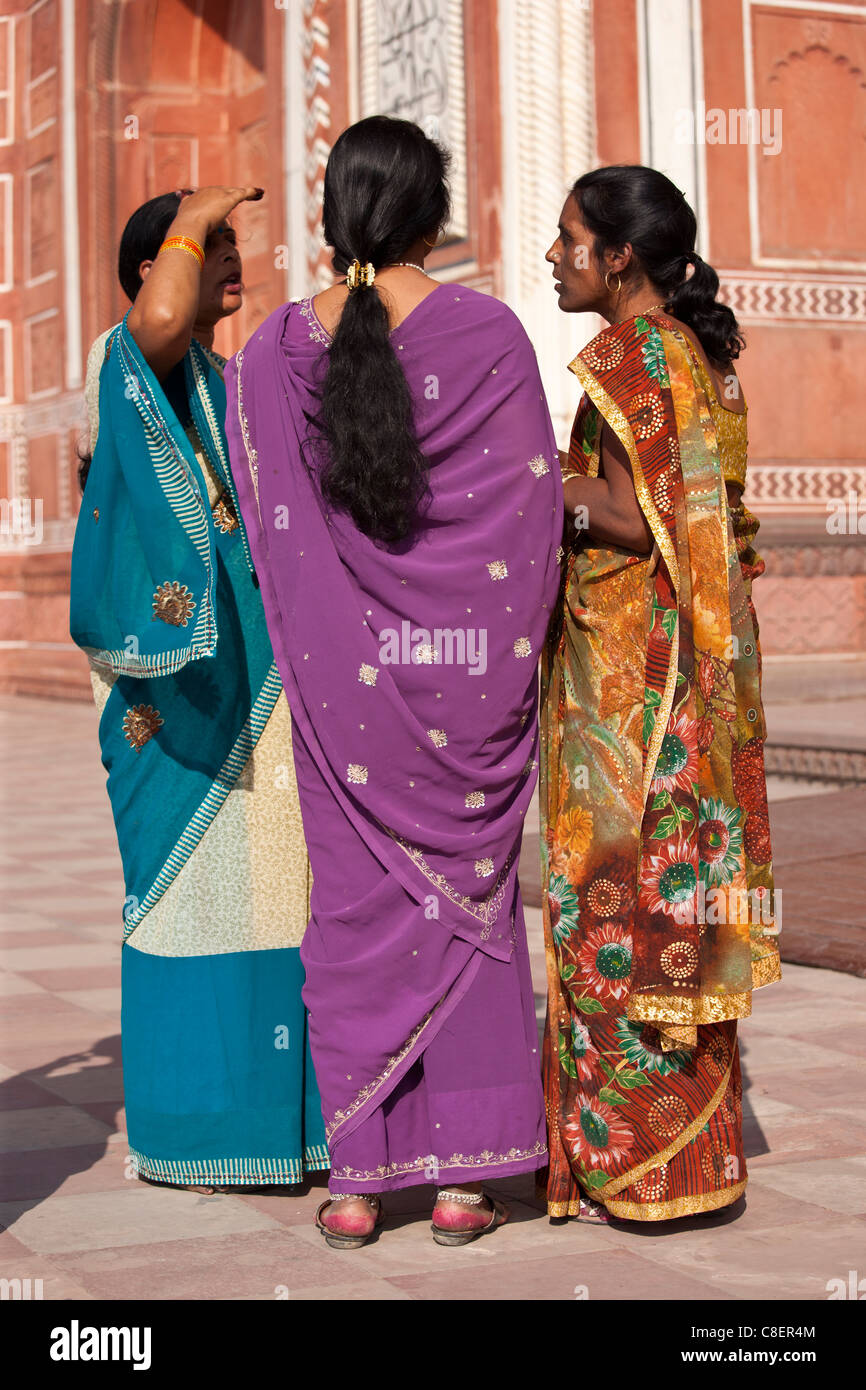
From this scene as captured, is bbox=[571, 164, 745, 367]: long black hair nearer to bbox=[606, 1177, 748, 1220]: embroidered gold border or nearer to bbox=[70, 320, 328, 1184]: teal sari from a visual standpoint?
bbox=[70, 320, 328, 1184]: teal sari

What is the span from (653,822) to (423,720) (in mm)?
371

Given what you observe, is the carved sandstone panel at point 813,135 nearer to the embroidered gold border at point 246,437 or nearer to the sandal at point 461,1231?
the embroidered gold border at point 246,437

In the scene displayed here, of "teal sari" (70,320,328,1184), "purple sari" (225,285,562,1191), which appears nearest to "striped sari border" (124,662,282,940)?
"teal sari" (70,320,328,1184)

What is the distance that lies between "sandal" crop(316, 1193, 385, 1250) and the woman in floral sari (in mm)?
260

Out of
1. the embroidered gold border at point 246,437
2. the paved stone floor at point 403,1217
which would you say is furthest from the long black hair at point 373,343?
the paved stone floor at point 403,1217

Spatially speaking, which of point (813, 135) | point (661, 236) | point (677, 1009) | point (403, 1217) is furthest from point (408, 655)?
point (813, 135)

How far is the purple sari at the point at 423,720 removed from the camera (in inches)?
96.3

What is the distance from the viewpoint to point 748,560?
2.72 meters

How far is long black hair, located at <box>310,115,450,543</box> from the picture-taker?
2.38 meters

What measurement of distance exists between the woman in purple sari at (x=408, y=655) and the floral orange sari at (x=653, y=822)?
0.42ft

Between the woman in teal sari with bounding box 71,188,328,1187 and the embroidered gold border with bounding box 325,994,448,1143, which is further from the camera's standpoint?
the woman in teal sari with bounding box 71,188,328,1187

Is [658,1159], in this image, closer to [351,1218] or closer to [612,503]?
[351,1218]

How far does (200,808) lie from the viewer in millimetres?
2816

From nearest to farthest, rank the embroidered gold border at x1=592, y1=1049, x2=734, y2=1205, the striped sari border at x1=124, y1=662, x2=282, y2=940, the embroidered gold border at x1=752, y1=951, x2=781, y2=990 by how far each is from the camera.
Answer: the embroidered gold border at x1=592, y1=1049, x2=734, y2=1205 → the embroidered gold border at x1=752, y1=951, x2=781, y2=990 → the striped sari border at x1=124, y1=662, x2=282, y2=940
